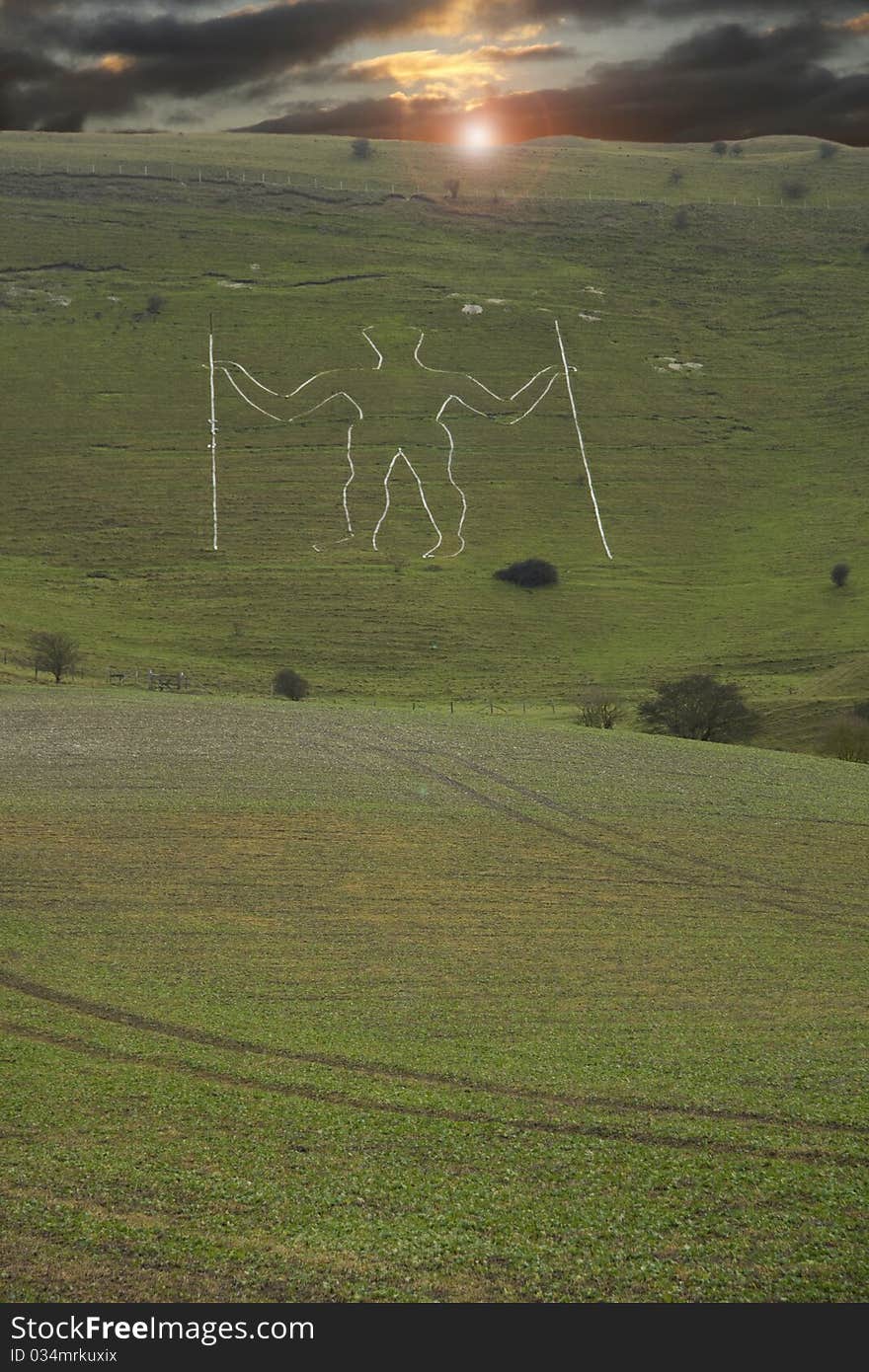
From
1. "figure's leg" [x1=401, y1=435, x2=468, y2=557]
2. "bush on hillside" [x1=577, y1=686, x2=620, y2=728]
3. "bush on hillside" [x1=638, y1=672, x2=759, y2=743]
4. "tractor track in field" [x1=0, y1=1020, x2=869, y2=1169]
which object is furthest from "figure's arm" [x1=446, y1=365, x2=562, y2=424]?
"tractor track in field" [x1=0, y1=1020, x2=869, y2=1169]

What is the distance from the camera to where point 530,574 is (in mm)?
92750

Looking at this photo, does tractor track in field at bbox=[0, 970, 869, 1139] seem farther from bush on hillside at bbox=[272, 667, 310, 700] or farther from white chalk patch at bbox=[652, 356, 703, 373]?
white chalk patch at bbox=[652, 356, 703, 373]

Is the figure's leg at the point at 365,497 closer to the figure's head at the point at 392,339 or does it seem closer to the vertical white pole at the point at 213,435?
the vertical white pole at the point at 213,435

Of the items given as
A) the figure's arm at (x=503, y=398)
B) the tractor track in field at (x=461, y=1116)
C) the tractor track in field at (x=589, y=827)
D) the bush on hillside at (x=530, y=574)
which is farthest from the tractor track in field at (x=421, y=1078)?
the figure's arm at (x=503, y=398)

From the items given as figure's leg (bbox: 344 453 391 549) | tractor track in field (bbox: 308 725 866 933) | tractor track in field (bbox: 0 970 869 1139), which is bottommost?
tractor track in field (bbox: 308 725 866 933)

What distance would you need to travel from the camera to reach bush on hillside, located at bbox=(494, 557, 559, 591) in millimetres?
92562

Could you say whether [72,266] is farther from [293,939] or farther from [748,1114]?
[748,1114]

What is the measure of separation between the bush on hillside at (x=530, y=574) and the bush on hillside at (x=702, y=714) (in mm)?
28544

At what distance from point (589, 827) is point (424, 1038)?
18.8 meters

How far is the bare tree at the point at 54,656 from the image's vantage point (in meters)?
66.3

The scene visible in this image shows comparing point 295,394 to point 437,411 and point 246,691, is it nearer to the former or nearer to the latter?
point 437,411

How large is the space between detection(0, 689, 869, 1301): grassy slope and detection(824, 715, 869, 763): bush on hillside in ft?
58.2

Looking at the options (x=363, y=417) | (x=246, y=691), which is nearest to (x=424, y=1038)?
(x=246, y=691)
